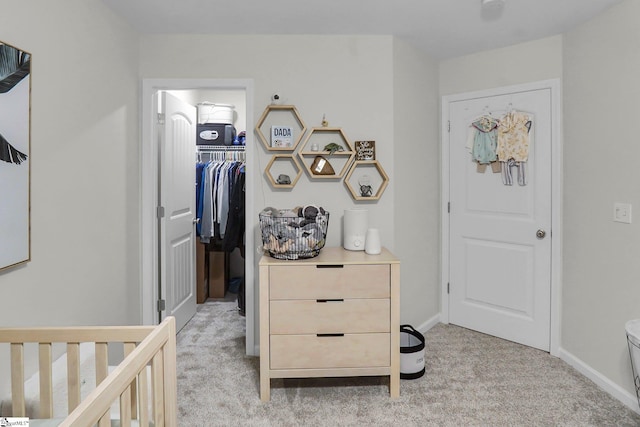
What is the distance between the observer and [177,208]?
11.3 ft

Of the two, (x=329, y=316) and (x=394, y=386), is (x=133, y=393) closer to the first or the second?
(x=329, y=316)

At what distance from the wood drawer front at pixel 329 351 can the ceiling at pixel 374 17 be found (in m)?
1.93

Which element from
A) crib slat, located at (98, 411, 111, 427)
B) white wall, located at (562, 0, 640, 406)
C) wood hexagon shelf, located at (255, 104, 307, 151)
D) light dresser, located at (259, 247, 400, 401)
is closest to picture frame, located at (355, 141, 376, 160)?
wood hexagon shelf, located at (255, 104, 307, 151)

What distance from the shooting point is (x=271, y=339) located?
243cm

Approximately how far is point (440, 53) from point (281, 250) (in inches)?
84.3

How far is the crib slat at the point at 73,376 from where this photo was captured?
1454 mm

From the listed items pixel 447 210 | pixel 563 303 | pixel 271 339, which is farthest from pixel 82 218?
pixel 563 303

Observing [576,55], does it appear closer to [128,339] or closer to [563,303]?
[563,303]

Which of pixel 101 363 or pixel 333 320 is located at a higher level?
pixel 101 363

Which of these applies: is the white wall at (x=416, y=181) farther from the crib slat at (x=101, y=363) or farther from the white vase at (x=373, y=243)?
the crib slat at (x=101, y=363)

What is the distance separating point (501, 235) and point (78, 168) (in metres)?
2.91

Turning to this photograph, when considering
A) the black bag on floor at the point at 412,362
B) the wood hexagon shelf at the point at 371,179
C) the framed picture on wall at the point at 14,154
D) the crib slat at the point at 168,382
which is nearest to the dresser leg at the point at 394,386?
the black bag on floor at the point at 412,362

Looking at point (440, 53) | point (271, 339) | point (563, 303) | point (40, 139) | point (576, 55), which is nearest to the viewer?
point (40, 139)

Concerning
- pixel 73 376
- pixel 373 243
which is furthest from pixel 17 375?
pixel 373 243
